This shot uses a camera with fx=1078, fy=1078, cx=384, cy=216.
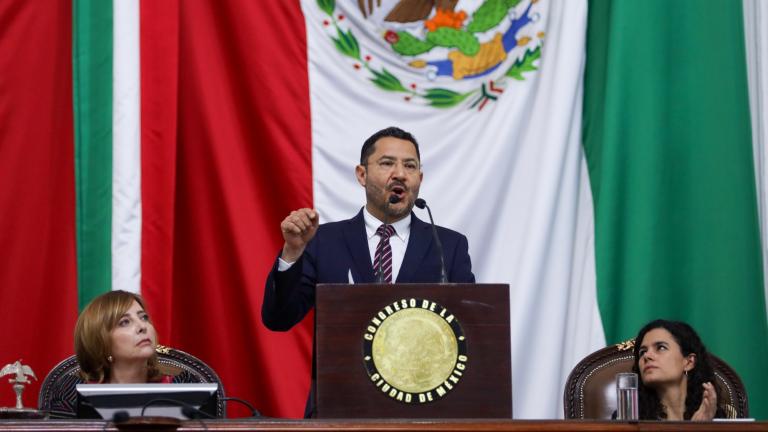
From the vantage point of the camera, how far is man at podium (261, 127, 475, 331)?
3.04m

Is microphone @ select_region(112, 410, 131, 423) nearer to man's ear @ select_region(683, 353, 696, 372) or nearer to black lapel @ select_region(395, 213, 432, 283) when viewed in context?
black lapel @ select_region(395, 213, 432, 283)

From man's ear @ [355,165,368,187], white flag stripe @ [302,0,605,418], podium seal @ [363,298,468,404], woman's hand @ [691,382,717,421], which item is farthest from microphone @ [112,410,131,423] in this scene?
white flag stripe @ [302,0,605,418]

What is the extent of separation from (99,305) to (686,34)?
8.99ft

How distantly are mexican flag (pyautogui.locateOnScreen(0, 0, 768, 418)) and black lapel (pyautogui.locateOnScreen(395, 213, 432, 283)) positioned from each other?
1060mm

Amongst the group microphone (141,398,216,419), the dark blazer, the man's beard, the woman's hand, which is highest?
the man's beard

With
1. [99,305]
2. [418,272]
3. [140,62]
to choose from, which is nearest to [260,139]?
[140,62]

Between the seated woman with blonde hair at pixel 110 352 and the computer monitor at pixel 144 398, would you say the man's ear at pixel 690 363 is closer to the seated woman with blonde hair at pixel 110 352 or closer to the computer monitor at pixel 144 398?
the seated woman with blonde hair at pixel 110 352

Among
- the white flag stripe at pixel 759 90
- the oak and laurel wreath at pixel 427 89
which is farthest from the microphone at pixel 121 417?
the white flag stripe at pixel 759 90

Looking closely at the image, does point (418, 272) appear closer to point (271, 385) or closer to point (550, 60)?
point (271, 385)

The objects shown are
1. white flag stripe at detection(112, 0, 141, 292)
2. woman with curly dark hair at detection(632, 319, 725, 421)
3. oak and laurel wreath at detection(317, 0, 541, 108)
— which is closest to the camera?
woman with curly dark hair at detection(632, 319, 725, 421)

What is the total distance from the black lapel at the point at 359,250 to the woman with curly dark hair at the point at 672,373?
103 cm

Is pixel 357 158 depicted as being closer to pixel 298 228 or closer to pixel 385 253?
pixel 385 253

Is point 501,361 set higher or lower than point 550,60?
lower

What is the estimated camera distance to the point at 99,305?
337cm
